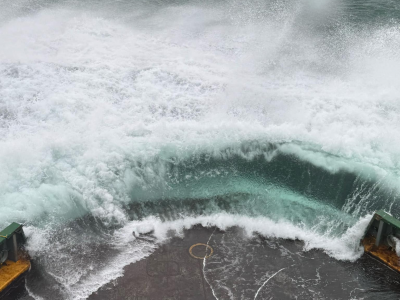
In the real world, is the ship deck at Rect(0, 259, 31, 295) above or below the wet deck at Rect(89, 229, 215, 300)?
above

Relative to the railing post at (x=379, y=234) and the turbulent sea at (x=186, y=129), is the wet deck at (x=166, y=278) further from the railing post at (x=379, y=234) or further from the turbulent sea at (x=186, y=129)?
the railing post at (x=379, y=234)

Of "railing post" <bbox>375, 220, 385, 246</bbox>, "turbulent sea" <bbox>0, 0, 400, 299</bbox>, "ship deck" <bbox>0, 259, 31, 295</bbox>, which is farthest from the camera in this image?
"turbulent sea" <bbox>0, 0, 400, 299</bbox>

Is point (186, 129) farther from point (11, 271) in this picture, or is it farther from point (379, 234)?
point (11, 271)

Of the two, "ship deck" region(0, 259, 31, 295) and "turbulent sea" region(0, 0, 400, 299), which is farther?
"turbulent sea" region(0, 0, 400, 299)

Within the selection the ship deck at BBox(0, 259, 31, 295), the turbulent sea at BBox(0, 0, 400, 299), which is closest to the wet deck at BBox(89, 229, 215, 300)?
the turbulent sea at BBox(0, 0, 400, 299)

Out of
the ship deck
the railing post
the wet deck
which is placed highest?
the railing post

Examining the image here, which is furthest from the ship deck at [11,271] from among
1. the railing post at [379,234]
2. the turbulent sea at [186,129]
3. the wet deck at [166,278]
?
the railing post at [379,234]

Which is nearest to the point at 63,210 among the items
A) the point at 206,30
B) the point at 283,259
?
the point at 283,259

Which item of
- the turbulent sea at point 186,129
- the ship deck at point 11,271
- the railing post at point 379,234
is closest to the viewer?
the ship deck at point 11,271

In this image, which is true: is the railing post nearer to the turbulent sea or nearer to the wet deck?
the turbulent sea

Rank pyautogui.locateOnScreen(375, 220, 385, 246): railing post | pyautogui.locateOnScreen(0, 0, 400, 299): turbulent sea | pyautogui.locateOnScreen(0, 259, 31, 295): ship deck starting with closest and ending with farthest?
1. pyautogui.locateOnScreen(0, 259, 31, 295): ship deck
2. pyautogui.locateOnScreen(375, 220, 385, 246): railing post
3. pyautogui.locateOnScreen(0, 0, 400, 299): turbulent sea
